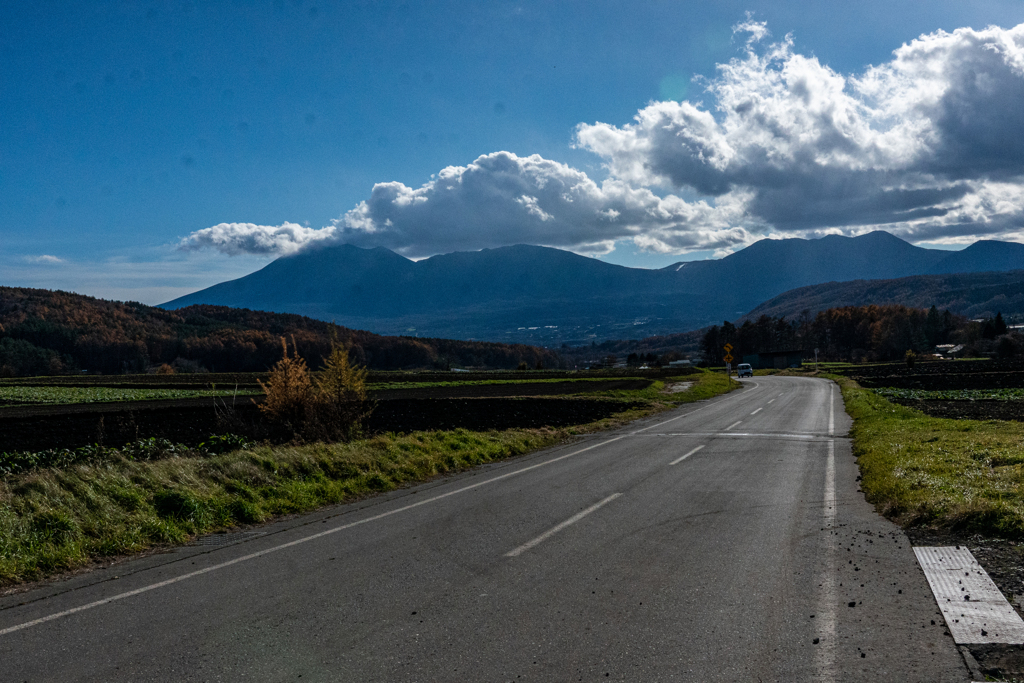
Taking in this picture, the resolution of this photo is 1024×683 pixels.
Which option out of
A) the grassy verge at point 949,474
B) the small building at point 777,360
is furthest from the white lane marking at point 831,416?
the small building at point 777,360

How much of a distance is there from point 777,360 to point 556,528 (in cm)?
11743

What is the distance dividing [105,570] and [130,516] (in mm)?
1708

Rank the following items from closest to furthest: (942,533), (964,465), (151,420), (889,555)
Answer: (889,555) < (942,533) < (964,465) < (151,420)

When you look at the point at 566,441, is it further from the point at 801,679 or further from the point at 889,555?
the point at 801,679

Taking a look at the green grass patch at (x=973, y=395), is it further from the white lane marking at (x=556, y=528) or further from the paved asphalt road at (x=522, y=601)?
the white lane marking at (x=556, y=528)

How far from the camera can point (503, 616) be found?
534cm

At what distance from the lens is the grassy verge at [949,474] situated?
7.68 meters

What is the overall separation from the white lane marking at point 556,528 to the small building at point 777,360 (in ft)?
363

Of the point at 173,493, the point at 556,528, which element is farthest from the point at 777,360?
the point at 173,493

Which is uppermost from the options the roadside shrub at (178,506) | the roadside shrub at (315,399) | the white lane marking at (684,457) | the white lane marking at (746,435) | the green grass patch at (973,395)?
the roadside shrub at (315,399)

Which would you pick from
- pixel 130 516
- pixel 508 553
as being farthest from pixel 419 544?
pixel 130 516

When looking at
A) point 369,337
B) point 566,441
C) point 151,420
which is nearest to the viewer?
point 566,441

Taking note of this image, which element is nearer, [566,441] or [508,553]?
[508,553]

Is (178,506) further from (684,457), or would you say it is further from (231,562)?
(684,457)
